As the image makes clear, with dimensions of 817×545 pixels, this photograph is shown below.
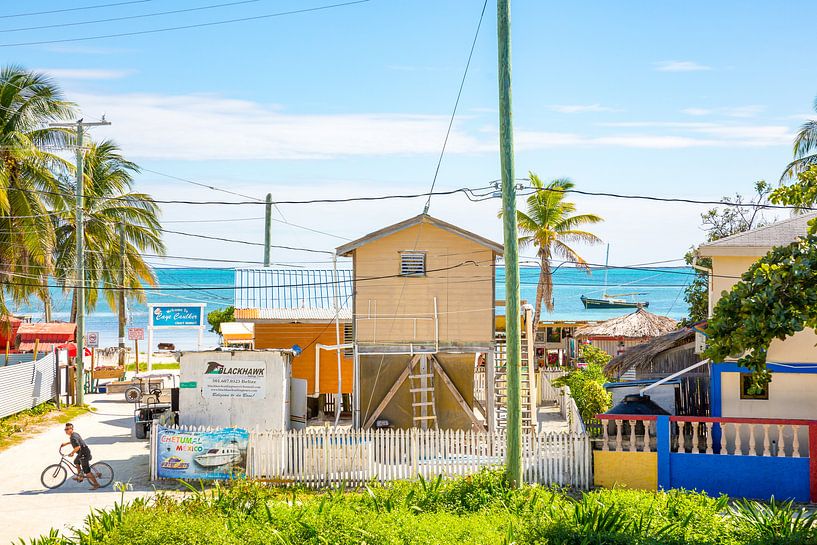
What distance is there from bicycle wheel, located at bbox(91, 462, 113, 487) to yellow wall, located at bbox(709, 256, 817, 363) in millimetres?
13841

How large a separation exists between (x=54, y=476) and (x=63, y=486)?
1.11 ft

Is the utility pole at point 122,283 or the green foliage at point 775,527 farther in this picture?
the utility pole at point 122,283

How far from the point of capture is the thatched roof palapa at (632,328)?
3741cm

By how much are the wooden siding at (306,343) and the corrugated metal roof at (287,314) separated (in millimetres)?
346

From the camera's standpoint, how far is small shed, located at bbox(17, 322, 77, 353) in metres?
41.2

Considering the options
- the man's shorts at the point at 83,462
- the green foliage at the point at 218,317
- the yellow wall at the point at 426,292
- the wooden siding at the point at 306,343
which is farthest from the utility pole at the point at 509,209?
the green foliage at the point at 218,317

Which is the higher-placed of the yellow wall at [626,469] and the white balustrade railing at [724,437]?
the white balustrade railing at [724,437]

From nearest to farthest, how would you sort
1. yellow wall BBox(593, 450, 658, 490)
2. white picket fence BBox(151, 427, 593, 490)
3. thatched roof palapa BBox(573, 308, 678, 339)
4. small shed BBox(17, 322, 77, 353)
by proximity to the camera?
yellow wall BBox(593, 450, 658, 490), white picket fence BBox(151, 427, 593, 490), thatched roof palapa BBox(573, 308, 678, 339), small shed BBox(17, 322, 77, 353)

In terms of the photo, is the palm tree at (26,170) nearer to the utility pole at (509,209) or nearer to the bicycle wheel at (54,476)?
the bicycle wheel at (54,476)

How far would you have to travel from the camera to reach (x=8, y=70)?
32.9 m

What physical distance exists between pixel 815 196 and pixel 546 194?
27.9 meters

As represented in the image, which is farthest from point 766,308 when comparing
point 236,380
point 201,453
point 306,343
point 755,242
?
point 306,343

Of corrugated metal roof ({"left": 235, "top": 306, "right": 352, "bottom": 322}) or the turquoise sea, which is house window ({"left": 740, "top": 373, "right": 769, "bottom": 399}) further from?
the turquoise sea

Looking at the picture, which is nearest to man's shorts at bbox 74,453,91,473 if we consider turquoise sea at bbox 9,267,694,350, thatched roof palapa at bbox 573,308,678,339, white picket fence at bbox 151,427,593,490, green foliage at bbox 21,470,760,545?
white picket fence at bbox 151,427,593,490
